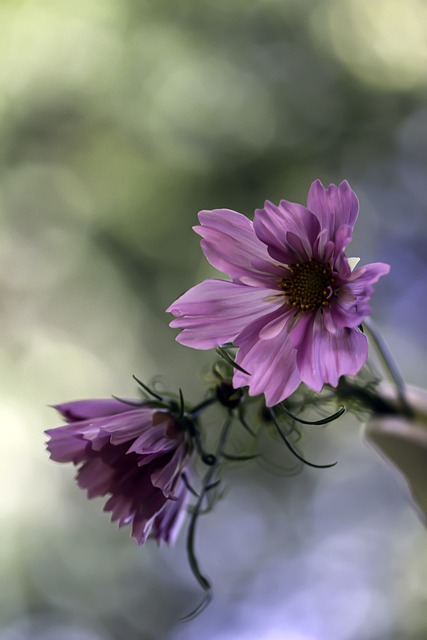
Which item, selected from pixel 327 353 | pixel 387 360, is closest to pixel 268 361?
pixel 327 353

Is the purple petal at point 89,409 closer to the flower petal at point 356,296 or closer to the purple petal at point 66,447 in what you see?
the purple petal at point 66,447

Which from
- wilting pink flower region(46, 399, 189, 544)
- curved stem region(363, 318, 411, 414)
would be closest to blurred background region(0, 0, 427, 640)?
curved stem region(363, 318, 411, 414)

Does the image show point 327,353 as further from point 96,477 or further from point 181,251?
point 181,251

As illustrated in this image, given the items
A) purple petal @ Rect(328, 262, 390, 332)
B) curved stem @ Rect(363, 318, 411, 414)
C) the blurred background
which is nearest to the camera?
purple petal @ Rect(328, 262, 390, 332)

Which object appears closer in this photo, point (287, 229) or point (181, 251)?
point (287, 229)

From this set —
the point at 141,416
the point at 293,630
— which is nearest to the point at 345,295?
the point at 141,416

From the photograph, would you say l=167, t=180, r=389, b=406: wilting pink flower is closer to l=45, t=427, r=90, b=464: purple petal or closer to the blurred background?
l=45, t=427, r=90, b=464: purple petal
